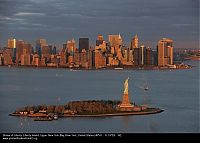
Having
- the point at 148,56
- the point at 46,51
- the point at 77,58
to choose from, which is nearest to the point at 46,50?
the point at 46,51

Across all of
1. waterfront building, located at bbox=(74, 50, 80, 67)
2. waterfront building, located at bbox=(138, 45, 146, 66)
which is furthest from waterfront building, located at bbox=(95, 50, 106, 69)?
waterfront building, located at bbox=(138, 45, 146, 66)

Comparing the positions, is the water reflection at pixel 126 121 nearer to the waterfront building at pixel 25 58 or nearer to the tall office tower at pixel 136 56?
the tall office tower at pixel 136 56

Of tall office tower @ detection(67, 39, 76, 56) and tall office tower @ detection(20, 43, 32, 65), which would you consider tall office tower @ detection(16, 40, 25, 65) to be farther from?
tall office tower @ detection(67, 39, 76, 56)

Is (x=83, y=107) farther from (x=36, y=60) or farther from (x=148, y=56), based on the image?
(x=148, y=56)

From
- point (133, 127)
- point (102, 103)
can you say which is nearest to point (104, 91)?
point (102, 103)

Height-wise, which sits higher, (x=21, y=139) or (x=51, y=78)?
(x=51, y=78)

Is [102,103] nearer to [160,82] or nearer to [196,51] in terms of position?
[160,82]
